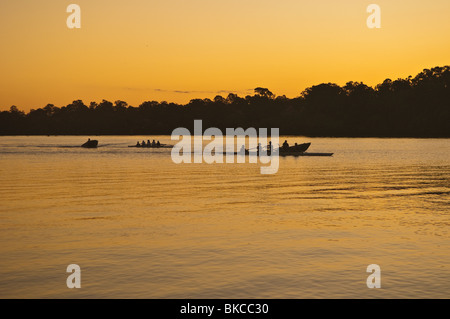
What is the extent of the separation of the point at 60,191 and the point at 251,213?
1641cm

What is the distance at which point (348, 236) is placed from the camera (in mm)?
22500

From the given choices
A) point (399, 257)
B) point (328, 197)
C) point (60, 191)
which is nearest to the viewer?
point (399, 257)

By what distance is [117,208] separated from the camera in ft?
99.2

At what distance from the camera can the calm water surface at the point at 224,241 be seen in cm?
1570

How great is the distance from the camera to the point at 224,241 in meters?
21.5

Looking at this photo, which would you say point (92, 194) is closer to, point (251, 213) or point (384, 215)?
point (251, 213)

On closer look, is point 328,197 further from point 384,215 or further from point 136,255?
point 136,255

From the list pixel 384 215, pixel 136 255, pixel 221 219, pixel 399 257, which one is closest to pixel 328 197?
pixel 384 215

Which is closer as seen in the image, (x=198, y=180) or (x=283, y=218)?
(x=283, y=218)

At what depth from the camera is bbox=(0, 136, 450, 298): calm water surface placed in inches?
618
